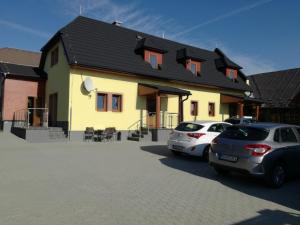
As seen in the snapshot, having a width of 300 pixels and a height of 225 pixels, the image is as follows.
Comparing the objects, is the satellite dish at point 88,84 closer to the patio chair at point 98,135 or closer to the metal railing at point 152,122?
the patio chair at point 98,135

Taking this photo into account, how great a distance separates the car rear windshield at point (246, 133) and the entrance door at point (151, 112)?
1226cm

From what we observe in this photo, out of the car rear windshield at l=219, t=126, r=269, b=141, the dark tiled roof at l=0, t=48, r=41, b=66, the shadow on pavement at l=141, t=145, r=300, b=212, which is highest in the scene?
the dark tiled roof at l=0, t=48, r=41, b=66

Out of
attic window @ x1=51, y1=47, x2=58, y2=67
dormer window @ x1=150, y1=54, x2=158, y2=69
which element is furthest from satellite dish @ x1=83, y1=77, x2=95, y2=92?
dormer window @ x1=150, y1=54, x2=158, y2=69

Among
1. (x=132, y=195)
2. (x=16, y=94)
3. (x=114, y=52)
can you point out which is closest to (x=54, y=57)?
(x=16, y=94)

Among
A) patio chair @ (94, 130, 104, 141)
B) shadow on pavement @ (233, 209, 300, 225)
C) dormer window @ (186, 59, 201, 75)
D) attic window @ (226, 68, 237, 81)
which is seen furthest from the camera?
attic window @ (226, 68, 237, 81)

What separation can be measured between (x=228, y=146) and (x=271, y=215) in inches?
105

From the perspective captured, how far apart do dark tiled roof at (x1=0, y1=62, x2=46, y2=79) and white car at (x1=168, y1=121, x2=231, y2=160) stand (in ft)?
43.3

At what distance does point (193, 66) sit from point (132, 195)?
19.3 metres

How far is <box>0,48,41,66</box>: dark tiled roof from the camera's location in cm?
3524

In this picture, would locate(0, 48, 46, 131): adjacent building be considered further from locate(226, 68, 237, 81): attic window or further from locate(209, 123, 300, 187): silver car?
locate(226, 68, 237, 81): attic window

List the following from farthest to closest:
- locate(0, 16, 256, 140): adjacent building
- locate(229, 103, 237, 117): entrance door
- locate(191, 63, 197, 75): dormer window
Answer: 1. locate(229, 103, 237, 117): entrance door
2. locate(191, 63, 197, 75): dormer window
3. locate(0, 16, 256, 140): adjacent building

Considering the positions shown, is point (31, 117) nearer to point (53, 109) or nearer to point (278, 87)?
point (53, 109)

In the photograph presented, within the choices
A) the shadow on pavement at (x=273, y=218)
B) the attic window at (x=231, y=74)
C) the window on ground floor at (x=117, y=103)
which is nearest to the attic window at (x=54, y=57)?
the window on ground floor at (x=117, y=103)

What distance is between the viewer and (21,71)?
20.9 metres
